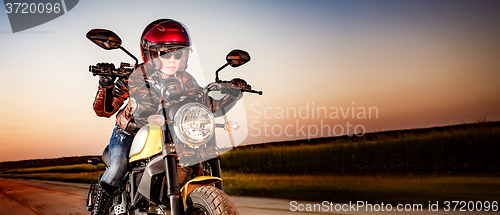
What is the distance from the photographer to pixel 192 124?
2.39 metres

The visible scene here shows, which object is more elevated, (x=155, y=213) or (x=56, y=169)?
(x=155, y=213)

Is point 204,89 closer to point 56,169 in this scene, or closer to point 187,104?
point 187,104

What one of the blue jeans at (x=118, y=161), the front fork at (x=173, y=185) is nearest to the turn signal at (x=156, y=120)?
the front fork at (x=173, y=185)

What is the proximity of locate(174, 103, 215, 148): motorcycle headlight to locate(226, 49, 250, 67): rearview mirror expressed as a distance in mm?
442

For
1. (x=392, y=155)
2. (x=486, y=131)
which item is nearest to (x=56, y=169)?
(x=392, y=155)

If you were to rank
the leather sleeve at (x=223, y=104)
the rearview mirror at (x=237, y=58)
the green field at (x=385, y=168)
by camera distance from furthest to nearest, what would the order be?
1. the green field at (x=385, y=168)
2. the leather sleeve at (x=223, y=104)
3. the rearview mirror at (x=237, y=58)

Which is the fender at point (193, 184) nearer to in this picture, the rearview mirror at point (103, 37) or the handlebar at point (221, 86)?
the handlebar at point (221, 86)

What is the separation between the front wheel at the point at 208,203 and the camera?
2230 mm

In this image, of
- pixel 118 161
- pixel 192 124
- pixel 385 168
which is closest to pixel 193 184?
pixel 192 124

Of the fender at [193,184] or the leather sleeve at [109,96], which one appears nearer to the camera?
the fender at [193,184]

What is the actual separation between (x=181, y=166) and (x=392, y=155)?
50.5 feet

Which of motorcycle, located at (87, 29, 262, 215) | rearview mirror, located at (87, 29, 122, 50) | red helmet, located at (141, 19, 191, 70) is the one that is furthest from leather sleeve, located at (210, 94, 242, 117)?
rearview mirror, located at (87, 29, 122, 50)

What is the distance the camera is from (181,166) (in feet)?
8.20

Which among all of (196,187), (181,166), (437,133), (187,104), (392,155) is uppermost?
(187,104)
